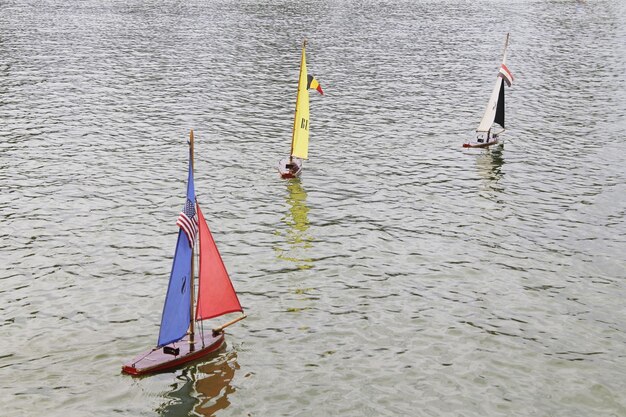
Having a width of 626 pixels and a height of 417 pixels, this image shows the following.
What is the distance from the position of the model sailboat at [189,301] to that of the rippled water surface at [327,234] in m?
0.64

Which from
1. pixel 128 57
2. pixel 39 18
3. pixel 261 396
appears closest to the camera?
pixel 261 396

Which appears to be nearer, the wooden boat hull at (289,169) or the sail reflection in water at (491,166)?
the wooden boat hull at (289,169)

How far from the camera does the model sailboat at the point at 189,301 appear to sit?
26484mm

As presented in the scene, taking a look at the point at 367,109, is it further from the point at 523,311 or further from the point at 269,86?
the point at 523,311

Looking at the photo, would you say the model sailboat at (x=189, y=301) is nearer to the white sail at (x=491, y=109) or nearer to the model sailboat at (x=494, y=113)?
the model sailboat at (x=494, y=113)

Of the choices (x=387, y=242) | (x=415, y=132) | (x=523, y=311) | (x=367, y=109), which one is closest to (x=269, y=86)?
(x=367, y=109)

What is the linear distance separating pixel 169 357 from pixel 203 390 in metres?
1.78

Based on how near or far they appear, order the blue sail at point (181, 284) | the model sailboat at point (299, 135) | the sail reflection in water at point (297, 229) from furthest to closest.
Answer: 1. the model sailboat at point (299, 135)
2. the sail reflection in water at point (297, 229)
3. the blue sail at point (181, 284)

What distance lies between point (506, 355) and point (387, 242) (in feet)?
39.3

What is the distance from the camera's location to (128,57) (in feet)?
292

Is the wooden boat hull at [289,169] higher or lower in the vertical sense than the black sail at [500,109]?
lower

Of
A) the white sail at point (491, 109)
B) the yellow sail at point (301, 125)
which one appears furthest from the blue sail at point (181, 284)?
the white sail at point (491, 109)

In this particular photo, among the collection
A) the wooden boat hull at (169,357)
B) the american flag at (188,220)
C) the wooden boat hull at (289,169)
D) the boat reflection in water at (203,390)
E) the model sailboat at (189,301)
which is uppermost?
the american flag at (188,220)

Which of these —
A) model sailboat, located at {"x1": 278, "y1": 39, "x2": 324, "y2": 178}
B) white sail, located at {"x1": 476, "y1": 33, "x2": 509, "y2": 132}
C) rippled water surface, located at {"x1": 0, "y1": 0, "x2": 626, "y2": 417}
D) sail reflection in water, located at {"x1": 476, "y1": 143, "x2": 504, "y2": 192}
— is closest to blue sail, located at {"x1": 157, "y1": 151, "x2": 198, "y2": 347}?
rippled water surface, located at {"x1": 0, "y1": 0, "x2": 626, "y2": 417}
